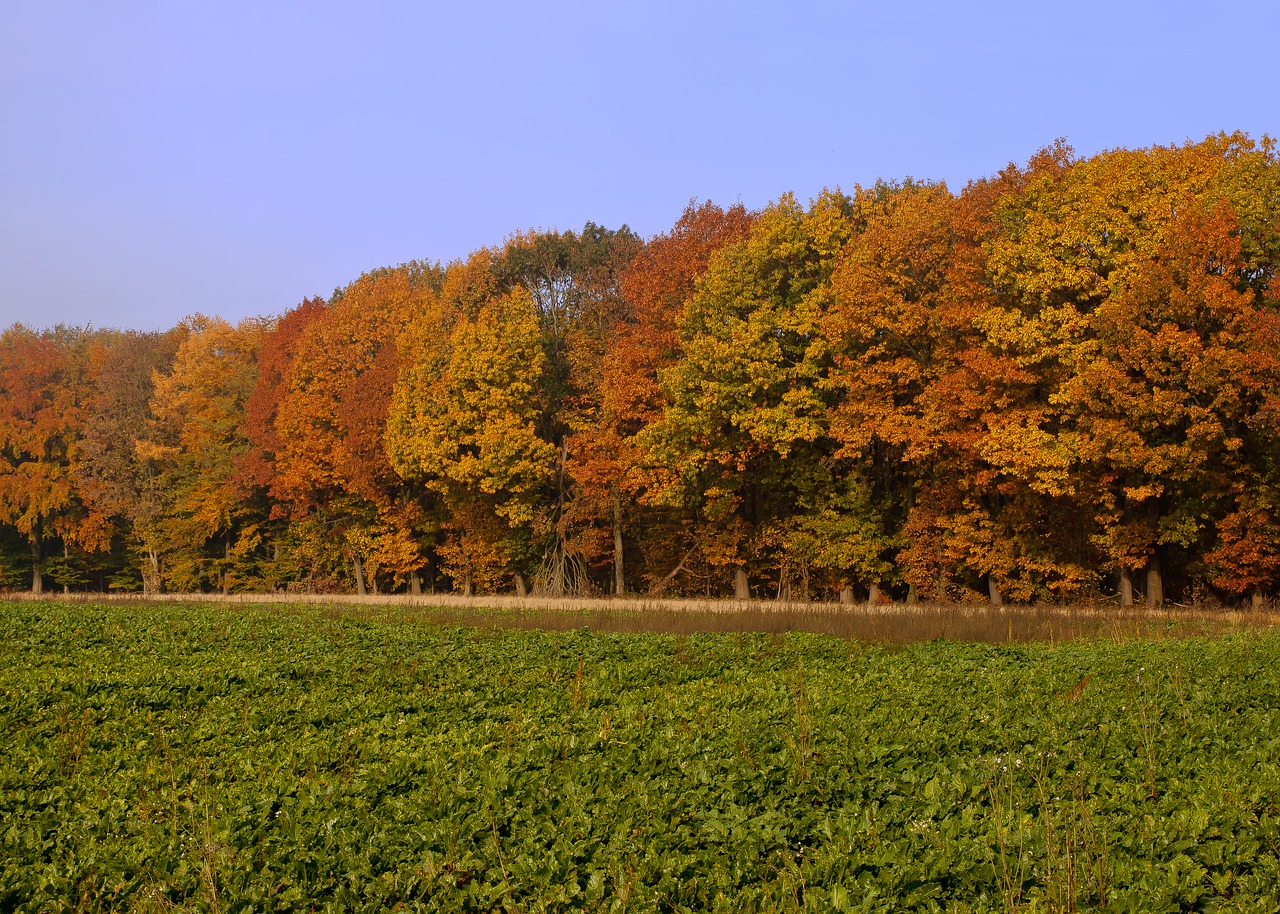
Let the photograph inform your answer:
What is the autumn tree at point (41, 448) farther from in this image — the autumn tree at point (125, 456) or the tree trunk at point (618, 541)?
the tree trunk at point (618, 541)

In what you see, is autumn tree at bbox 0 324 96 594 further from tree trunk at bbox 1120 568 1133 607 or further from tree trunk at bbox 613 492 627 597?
tree trunk at bbox 1120 568 1133 607

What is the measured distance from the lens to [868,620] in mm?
21734

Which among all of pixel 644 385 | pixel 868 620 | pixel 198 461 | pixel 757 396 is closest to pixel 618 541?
pixel 644 385

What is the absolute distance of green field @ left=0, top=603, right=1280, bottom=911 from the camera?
20.4 feet

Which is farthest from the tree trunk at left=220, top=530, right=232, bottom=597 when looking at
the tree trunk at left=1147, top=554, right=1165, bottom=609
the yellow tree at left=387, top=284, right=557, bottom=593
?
the tree trunk at left=1147, top=554, right=1165, bottom=609

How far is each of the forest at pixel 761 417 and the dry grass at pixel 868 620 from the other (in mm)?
4276

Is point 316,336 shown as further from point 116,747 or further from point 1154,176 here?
point 116,747

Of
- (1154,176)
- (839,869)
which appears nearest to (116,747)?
(839,869)

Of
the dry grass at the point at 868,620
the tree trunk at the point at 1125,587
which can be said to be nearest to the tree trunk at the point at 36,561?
the dry grass at the point at 868,620

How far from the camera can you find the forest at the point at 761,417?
85.1 ft

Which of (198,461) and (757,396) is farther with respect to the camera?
(198,461)

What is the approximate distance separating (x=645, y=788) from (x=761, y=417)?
25.5 m

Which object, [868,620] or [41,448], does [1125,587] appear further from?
[41,448]

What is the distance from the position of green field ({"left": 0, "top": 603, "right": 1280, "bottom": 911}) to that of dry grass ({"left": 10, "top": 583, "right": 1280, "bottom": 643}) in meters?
5.44
